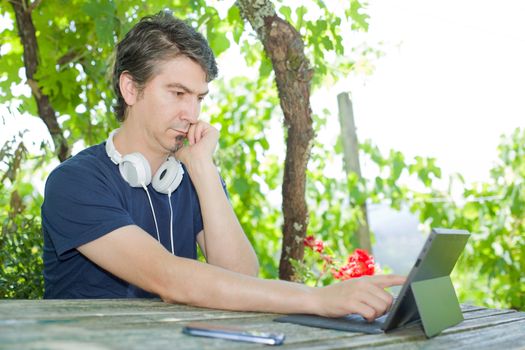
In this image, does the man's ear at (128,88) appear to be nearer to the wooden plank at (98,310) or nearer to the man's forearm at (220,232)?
the man's forearm at (220,232)

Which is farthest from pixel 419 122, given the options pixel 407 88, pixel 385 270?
pixel 385 270

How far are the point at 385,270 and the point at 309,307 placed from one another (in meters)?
3.37

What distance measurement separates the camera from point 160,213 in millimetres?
2078

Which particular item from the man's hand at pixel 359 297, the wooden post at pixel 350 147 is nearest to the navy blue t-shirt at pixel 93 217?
the man's hand at pixel 359 297

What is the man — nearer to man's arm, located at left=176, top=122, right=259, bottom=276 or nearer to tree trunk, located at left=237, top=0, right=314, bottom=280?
man's arm, located at left=176, top=122, right=259, bottom=276

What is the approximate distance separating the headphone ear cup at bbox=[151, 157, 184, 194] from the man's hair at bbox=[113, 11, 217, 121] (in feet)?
0.79

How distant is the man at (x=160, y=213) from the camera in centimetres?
146

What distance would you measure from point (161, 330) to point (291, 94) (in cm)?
191

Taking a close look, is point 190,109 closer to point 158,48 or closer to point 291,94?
point 158,48

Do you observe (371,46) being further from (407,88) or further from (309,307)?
(309,307)

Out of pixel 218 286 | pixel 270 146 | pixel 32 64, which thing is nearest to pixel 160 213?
pixel 218 286

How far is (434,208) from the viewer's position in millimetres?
4555

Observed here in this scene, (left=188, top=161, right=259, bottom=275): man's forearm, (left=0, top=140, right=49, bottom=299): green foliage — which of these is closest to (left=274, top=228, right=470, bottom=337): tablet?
(left=188, top=161, right=259, bottom=275): man's forearm

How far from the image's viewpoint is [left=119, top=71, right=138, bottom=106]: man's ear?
2.14m
